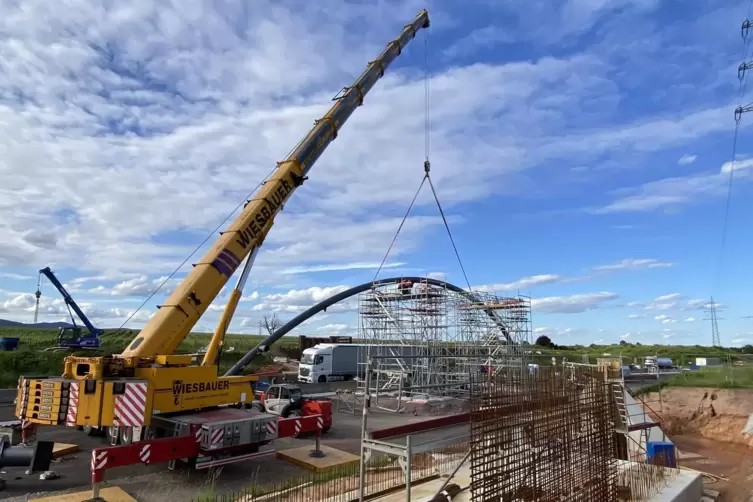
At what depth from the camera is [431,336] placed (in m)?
30.3

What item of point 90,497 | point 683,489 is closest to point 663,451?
point 683,489

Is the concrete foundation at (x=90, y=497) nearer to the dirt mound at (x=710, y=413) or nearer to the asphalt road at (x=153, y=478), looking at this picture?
the asphalt road at (x=153, y=478)

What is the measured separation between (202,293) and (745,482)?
56.7 ft

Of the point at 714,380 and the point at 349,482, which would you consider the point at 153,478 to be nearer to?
the point at 349,482

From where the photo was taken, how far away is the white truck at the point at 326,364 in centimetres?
3981

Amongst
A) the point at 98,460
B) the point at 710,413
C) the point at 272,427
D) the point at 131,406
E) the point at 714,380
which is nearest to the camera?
the point at 98,460

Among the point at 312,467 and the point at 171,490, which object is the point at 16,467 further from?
the point at 312,467

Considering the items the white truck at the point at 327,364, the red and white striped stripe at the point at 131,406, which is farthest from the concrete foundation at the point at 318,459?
the white truck at the point at 327,364

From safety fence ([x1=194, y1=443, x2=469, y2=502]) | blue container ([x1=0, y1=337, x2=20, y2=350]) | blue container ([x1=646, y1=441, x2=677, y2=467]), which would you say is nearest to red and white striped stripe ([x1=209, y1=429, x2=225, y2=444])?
safety fence ([x1=194, y1=443, x2=469, y2=502])

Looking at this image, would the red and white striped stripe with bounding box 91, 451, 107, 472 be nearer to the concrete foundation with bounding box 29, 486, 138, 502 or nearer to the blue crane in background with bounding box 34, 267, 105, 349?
the concrete foundation with bounding box 29, 486, 138, 502

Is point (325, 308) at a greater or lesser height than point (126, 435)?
greater

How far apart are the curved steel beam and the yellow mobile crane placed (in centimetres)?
1673

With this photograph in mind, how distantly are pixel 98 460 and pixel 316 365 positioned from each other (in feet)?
99.7

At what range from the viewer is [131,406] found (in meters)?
11.6
